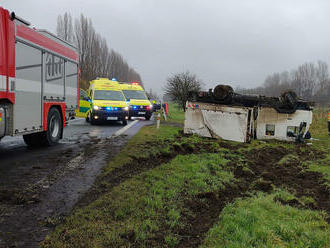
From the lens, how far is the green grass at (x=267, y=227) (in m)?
3.01

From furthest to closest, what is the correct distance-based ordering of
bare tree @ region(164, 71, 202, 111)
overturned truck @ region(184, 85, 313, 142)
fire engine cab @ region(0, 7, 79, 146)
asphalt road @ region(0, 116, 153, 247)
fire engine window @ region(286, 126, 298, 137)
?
bare tree @ region(164, 71, 202, 111) < fire engine window @ region(286, 126, 298, 137) < overturned truck @ region(184, 85, 313, 142) < fire engine cab @ region(0, 7, 79, 146) < asphalt road @ region(0, 116, 153, 247)

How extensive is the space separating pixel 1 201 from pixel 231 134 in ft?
22.6

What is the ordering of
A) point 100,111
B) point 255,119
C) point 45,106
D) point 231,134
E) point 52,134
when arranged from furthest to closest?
point 100,111
point 255,119
point 231,134
point 52,134
point 45,106

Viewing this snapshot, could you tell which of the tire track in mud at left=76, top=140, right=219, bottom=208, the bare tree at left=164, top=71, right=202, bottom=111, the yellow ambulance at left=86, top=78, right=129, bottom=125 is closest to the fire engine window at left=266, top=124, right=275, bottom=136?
the tire track in mud at left=76, top=140, right=219, bottom=208

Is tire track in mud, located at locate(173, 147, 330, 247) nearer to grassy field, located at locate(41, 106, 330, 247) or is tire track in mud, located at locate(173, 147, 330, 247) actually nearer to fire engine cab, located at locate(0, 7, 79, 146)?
grassy field, located at locate(41, 106, 330, 247)

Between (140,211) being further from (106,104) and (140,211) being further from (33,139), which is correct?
(106,104)

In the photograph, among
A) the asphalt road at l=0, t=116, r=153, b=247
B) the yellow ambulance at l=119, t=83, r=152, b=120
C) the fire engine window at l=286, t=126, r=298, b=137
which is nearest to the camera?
the asphalt road at l=0, t=116, r=153, b=247

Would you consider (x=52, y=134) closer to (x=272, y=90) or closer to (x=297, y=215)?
(x=297, y=215)

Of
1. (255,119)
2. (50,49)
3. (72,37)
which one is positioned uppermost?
(72,37)

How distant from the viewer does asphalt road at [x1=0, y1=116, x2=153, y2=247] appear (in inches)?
127

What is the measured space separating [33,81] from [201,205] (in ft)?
16.9

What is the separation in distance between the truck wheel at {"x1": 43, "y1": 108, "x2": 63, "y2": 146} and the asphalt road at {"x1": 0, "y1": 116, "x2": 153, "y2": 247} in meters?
0.27

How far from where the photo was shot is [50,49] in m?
8.12

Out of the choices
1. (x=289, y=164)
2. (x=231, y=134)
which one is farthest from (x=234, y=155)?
(x=231, y=134)
